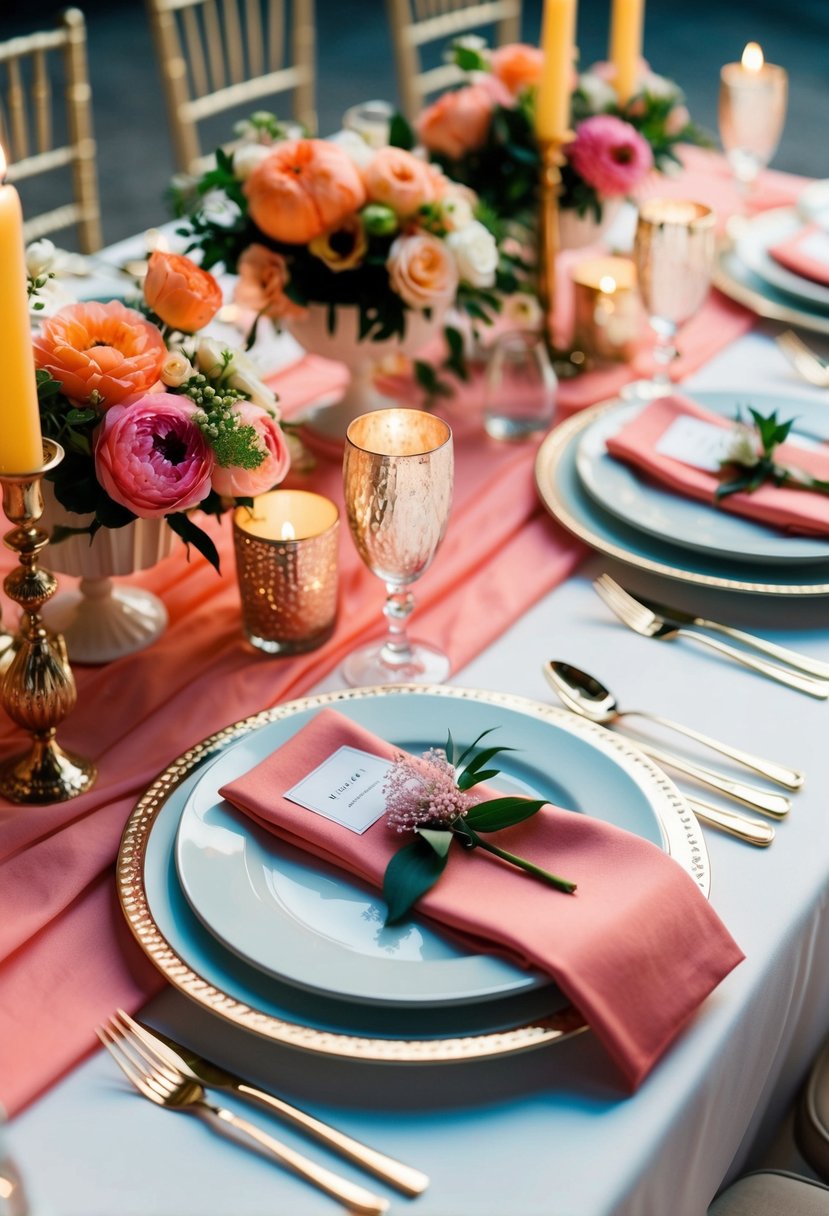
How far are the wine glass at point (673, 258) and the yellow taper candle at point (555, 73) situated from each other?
16 cm

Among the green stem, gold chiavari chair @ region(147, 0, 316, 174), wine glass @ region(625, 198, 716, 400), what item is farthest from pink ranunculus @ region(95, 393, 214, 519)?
gold chiavari chair @ region(147, 0, 316, 174)

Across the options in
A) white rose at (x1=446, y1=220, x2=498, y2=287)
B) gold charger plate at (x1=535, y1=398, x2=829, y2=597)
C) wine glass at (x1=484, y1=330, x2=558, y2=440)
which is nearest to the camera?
gold charger plate at (x1=535, y1=398, x2=829, y2=597)

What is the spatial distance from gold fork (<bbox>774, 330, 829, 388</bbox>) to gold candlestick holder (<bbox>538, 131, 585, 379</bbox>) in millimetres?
254

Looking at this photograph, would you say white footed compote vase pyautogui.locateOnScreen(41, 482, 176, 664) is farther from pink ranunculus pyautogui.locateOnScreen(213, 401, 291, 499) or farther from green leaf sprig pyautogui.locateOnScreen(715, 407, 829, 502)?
green leaf sprig pyautogui.locateOnScreen(715, 407, 829, 502)

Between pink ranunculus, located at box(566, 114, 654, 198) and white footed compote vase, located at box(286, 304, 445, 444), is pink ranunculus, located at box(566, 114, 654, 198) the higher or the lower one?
the higher one

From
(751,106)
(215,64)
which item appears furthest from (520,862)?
(215,64)

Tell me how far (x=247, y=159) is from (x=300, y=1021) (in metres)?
0.88

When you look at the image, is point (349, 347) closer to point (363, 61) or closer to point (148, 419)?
point (148, 419)

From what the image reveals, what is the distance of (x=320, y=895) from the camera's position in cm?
→ 82

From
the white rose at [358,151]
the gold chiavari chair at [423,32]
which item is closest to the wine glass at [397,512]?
the white rose at [358,151]

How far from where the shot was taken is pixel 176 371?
39.1 inches

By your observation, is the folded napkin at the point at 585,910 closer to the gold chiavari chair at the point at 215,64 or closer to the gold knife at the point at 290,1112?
the gold knife at the point at 290,1112

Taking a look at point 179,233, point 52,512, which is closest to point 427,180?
point 179,233

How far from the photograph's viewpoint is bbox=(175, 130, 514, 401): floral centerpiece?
1.24 meters
